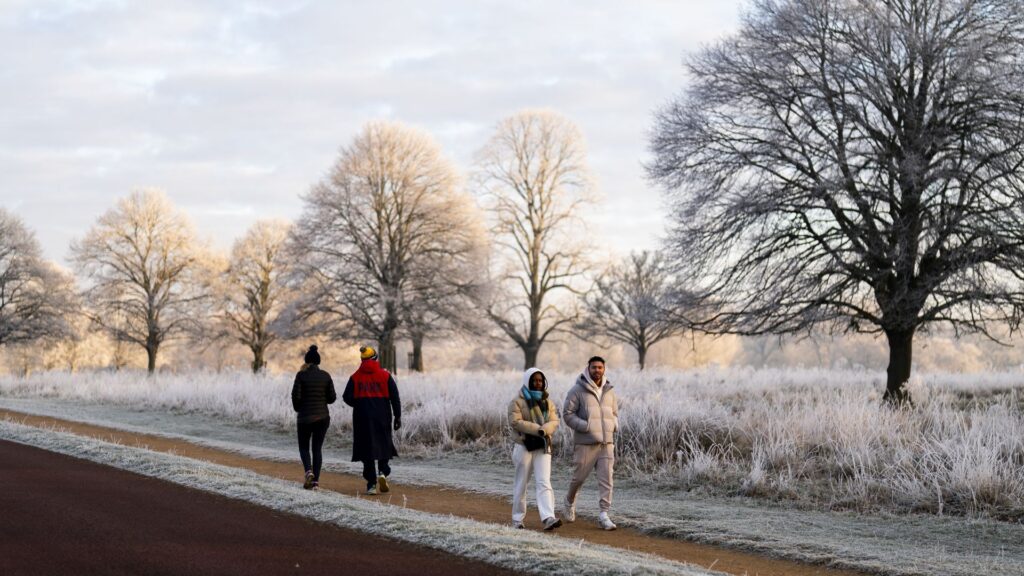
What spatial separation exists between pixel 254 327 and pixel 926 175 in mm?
44667

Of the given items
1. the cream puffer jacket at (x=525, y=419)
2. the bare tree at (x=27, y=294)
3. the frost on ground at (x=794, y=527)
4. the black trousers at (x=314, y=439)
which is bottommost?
the frost on ground at (x=794, y=527)

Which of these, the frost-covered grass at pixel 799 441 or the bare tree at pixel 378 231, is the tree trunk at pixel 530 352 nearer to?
the bare tree at pixel 378 231

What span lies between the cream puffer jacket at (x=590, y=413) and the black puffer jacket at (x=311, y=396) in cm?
400

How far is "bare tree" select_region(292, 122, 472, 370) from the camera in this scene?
38.9 m

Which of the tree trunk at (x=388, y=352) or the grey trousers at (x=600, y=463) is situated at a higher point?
the tree trunk at (x=388, y=352)

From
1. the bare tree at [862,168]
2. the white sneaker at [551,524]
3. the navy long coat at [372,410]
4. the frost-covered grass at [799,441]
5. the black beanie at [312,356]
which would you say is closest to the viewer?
the white sneaker at [551,524]

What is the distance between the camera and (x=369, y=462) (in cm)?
1289

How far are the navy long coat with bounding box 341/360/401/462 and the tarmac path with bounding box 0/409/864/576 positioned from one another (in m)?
0.66

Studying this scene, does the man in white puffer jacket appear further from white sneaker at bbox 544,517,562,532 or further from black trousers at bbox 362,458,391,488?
black trousers at bbox 362,458,391,488

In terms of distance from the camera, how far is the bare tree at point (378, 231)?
128 ft

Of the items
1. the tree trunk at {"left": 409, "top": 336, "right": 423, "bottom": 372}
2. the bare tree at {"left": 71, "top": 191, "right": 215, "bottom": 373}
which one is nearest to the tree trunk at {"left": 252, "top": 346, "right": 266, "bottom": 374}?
the bare tree at {"left": 71, "top": 191, "right": 215, "bottom": 373}

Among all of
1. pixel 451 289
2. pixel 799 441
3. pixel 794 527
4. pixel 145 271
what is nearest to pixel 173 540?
pixel 794 527

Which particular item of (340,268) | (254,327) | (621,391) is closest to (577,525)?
(621,391)

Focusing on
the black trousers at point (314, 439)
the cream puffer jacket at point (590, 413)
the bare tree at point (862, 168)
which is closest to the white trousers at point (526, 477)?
the cream puffer jacket at point (590, 413)
